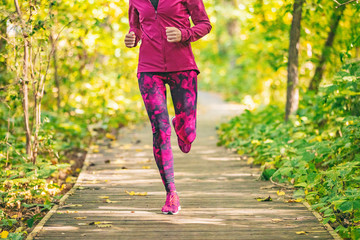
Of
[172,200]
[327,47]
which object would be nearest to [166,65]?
[172,200]

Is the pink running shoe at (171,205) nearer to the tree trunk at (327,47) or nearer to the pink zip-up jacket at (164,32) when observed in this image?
the pink zip-up jacket at (164,32)

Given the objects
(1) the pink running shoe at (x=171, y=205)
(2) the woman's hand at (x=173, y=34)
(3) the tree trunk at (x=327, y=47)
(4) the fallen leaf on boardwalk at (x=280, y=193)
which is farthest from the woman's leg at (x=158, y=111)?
(3) the tree trunk at (x=327, y=47)

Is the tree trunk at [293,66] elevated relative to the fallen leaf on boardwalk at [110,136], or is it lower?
elevated

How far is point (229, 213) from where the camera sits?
4.15 m

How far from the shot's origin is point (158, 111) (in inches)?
157

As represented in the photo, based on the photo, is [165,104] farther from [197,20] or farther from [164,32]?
[197,20]

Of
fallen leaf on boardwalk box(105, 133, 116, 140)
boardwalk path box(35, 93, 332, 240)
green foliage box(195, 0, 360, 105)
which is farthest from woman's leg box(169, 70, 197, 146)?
fallen leaf on boardwalk box(105, 133, 116, 140)

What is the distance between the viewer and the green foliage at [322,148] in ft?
13.0

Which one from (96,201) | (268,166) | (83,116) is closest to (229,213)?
(96,201)

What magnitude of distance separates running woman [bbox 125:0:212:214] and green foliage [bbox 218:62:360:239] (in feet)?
4.22

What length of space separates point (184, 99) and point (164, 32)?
57 centimetres

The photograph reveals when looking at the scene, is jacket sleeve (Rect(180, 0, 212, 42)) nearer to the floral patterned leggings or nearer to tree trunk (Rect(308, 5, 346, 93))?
the floral patterned leggings

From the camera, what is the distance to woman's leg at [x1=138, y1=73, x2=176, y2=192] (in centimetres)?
399

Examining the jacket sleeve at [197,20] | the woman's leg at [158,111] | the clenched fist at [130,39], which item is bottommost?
the woman's leg at [158,111]
